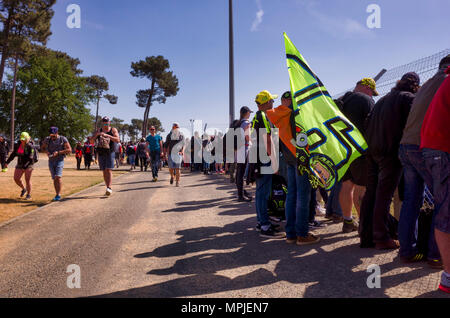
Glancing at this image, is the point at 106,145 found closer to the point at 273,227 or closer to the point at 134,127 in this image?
the point at 273,227

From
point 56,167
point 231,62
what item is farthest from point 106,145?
point 231,62

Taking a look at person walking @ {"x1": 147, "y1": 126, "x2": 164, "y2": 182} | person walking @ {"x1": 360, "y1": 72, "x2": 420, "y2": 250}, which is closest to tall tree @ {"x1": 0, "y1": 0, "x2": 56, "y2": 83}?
person walking @ {"x1": 147, "y1": 126, "x2": 164, "y2": 182}

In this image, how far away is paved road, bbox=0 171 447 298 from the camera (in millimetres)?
2861

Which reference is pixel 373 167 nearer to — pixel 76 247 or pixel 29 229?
pixel 76 247

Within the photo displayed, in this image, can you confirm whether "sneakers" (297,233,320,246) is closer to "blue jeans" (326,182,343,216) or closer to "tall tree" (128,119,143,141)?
"blue jeans" (326,182,343,216)

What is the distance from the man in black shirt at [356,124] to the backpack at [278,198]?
1141 mm

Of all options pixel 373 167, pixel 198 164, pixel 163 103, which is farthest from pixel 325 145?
pixel 163 103

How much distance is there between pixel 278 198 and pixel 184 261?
2.49m

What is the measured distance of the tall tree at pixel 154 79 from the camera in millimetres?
47219

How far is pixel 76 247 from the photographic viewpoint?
14.0 feet

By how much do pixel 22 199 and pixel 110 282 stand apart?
21.8ft

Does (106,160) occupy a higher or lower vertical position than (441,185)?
higher

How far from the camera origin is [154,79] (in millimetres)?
48094
